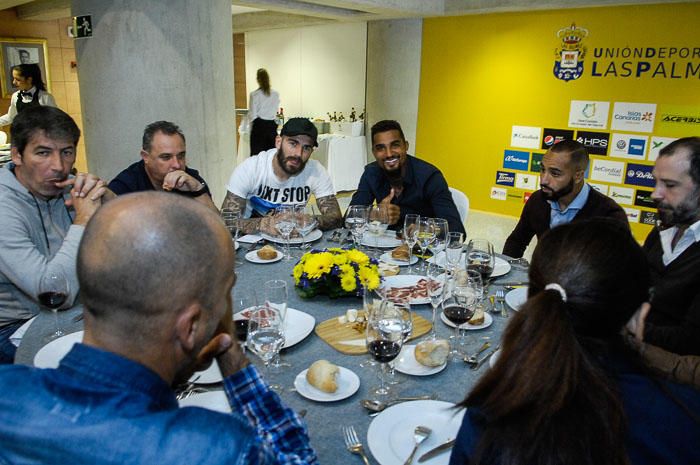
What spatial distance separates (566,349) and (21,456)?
0.91m

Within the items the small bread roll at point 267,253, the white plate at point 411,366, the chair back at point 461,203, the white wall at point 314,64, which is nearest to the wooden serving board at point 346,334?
the white plate at point 411,366

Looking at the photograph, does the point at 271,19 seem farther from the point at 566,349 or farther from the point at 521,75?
the point at 566,349

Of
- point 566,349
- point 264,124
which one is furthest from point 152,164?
point 264,124

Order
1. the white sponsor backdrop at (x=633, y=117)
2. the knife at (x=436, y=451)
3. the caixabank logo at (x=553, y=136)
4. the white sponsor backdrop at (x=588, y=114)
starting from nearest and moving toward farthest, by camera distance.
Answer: the knife at (x=436, y=451)
the white sponsor backdrop at (x=633, y=117)
the white sponsor backdrop at (x=588, y=114)
the caixabank logo at (x=553, y=136)

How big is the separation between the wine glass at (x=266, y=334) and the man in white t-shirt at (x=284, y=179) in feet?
5.89

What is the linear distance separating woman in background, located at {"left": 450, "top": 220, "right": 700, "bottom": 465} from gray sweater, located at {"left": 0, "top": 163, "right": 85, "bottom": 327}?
5.17 feet

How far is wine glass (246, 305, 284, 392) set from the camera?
1450 millimetres

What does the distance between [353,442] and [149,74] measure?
426cm

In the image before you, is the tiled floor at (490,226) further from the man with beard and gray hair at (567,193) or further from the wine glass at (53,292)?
the wine glass at (53,292)

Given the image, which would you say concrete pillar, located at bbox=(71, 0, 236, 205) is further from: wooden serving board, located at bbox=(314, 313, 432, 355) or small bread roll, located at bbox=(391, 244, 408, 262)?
wooden serving board, located at bbox=(314, 313, 432, 355)

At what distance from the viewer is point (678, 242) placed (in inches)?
86.4

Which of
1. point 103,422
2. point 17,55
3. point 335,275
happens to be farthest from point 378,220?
point 17,55

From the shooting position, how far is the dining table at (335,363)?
1.27 m

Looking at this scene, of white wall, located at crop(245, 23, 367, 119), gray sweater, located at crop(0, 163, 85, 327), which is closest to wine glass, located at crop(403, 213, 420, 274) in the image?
gray sweater, located at crop(0, 163, 85, 327)
